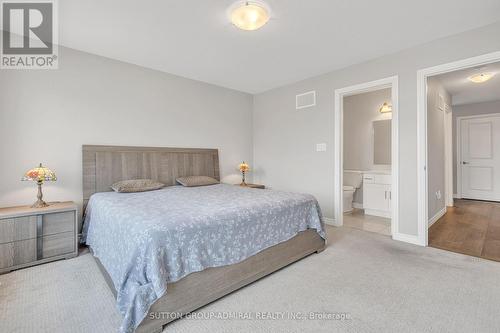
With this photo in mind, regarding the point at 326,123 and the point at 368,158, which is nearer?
the point at 326,123

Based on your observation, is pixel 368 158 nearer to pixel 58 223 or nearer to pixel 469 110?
pixel 469 110

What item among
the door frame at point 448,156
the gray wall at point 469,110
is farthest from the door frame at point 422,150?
the gray wall at point 469,110

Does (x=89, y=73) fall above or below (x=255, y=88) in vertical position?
below

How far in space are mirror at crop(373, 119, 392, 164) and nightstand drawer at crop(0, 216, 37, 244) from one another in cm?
555

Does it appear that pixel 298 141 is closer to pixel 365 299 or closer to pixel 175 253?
pixel 365 299

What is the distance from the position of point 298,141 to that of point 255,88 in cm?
143

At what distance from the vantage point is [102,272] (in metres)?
2.24

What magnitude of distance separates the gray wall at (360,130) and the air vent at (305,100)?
4.81 ft

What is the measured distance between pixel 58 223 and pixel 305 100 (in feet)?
12.8

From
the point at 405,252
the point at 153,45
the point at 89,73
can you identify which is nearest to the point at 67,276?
the point at 89,73

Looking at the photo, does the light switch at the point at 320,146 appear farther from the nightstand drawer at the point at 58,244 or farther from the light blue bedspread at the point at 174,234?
the nightstand drawer at the point at 58,244

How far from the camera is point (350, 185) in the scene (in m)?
5.02

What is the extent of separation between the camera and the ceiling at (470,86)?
3703 millimetres

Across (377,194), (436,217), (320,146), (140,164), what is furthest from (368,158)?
(140,164)
